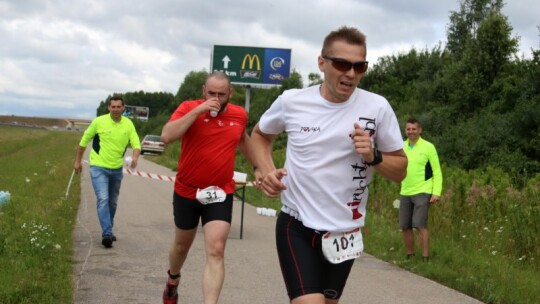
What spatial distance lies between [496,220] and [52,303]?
25.4 ft

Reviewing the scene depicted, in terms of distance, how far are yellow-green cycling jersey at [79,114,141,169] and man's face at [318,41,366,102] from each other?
6.46 metres

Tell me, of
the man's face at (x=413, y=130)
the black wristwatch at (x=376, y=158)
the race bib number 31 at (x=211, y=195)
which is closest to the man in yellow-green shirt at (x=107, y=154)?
the man's face at (x=413, y=130)

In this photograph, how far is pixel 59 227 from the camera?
10.4 meters

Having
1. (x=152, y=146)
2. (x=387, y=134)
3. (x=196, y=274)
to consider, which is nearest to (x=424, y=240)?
(x=196, y=274)

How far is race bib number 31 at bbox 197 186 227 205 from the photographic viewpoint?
237 inches

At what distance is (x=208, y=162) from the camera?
6.06 metres

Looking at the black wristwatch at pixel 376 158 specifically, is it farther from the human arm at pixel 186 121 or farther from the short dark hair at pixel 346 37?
the human arm at pixel 186 121

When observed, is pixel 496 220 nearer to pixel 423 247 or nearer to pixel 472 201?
pixel 472 201

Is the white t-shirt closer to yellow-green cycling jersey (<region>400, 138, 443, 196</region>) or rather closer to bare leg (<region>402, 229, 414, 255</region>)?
yellow-green cycling jersey (<region>400, 138, 443, 196</region>)

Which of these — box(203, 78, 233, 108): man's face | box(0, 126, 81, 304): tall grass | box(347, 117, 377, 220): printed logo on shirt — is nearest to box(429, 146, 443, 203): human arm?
box(203, 78, 233, 108): man's face

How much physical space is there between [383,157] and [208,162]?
2486mm

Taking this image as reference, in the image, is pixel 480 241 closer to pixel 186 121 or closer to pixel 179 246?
pixel 179 246

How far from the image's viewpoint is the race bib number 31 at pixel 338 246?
3.88 m

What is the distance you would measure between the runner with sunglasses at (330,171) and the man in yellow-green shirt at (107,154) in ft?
20.4
